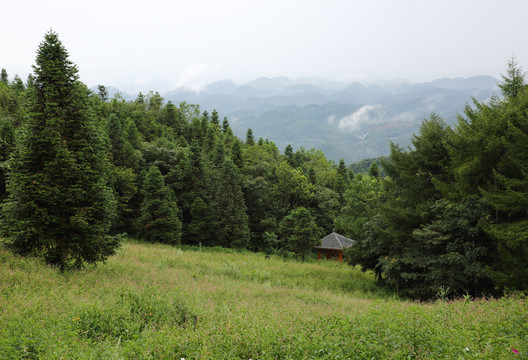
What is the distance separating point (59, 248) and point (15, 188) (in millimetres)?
2679

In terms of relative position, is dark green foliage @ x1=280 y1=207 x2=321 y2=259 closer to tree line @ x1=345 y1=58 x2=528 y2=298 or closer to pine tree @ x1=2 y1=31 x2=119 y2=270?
tree line @ x1=345 y1=58 x2=528 y2=298

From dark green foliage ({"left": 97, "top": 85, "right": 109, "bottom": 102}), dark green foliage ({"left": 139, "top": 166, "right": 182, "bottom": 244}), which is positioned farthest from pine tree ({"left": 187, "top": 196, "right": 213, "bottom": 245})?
dark green foliage ({"left": 97, "top": 85, "right": 109, "bottom": 102})

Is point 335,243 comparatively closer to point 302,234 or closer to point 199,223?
point 302,234

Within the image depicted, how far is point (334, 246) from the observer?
37500 millimetres

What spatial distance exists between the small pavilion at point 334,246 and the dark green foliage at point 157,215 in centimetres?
1685

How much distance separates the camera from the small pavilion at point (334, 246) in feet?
123

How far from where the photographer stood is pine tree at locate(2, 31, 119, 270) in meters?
11.4

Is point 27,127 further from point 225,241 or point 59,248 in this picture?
point 225,241

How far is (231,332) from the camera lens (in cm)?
596

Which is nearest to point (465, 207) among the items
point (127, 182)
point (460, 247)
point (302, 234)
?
point (460, 247)

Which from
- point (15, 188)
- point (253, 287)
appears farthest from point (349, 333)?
point (15, 188)

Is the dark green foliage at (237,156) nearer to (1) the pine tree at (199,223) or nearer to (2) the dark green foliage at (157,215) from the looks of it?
(1) the pine tree at (199,223)

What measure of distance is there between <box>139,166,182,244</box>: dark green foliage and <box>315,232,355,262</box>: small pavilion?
16.8m

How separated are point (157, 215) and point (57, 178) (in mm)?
19169
